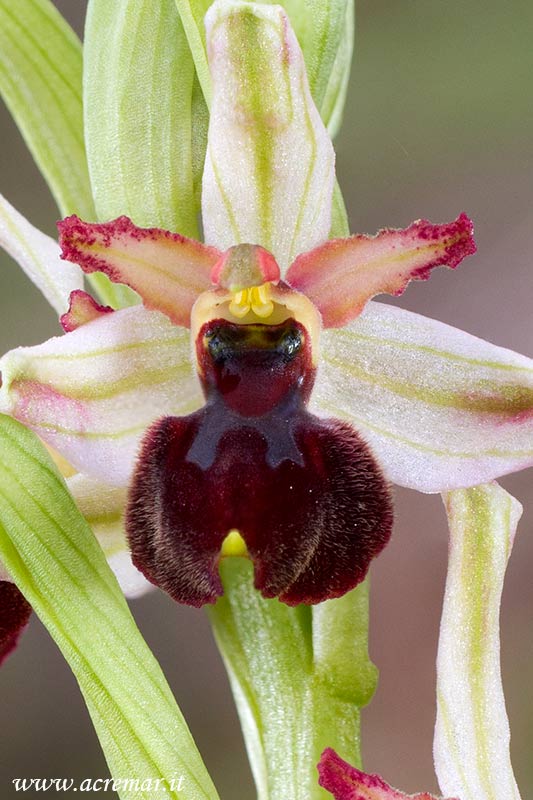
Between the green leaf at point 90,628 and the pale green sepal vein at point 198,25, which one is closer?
the green leaf at point 90,628

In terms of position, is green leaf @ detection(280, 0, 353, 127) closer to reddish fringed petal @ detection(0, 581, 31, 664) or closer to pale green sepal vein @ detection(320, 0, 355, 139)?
pale green sepal vein @ detection(320, 0, 355, 139)

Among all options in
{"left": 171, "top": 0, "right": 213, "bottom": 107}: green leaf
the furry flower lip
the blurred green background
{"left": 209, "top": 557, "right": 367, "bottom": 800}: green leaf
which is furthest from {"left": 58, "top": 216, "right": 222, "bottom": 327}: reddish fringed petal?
the blurred green background

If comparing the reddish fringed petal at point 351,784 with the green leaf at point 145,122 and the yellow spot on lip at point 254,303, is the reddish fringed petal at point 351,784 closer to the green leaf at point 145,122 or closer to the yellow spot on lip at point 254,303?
the yellow spot on lip at point 254,303

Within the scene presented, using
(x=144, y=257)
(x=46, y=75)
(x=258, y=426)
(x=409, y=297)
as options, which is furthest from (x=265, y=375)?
(x=409, y=297)

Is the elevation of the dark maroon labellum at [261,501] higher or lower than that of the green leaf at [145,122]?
lower

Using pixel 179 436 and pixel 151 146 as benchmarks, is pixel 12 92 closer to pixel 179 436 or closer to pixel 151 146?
pixel 151 146

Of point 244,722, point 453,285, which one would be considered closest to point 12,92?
point 244,722

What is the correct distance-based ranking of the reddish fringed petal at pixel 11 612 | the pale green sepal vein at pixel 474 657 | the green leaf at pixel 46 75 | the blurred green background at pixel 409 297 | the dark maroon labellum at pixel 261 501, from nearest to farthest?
the dark maroon labellum at pixel 261 501 < the pale green sepal vein at pixel 474 657 < the reddish fringed petal at pixel 11 612 < the green leaf at pixel 46 75 < the blurred green background at pixel 409 297

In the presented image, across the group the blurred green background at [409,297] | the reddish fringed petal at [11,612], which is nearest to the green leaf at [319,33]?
the reddish fringed petal at [11,612]
